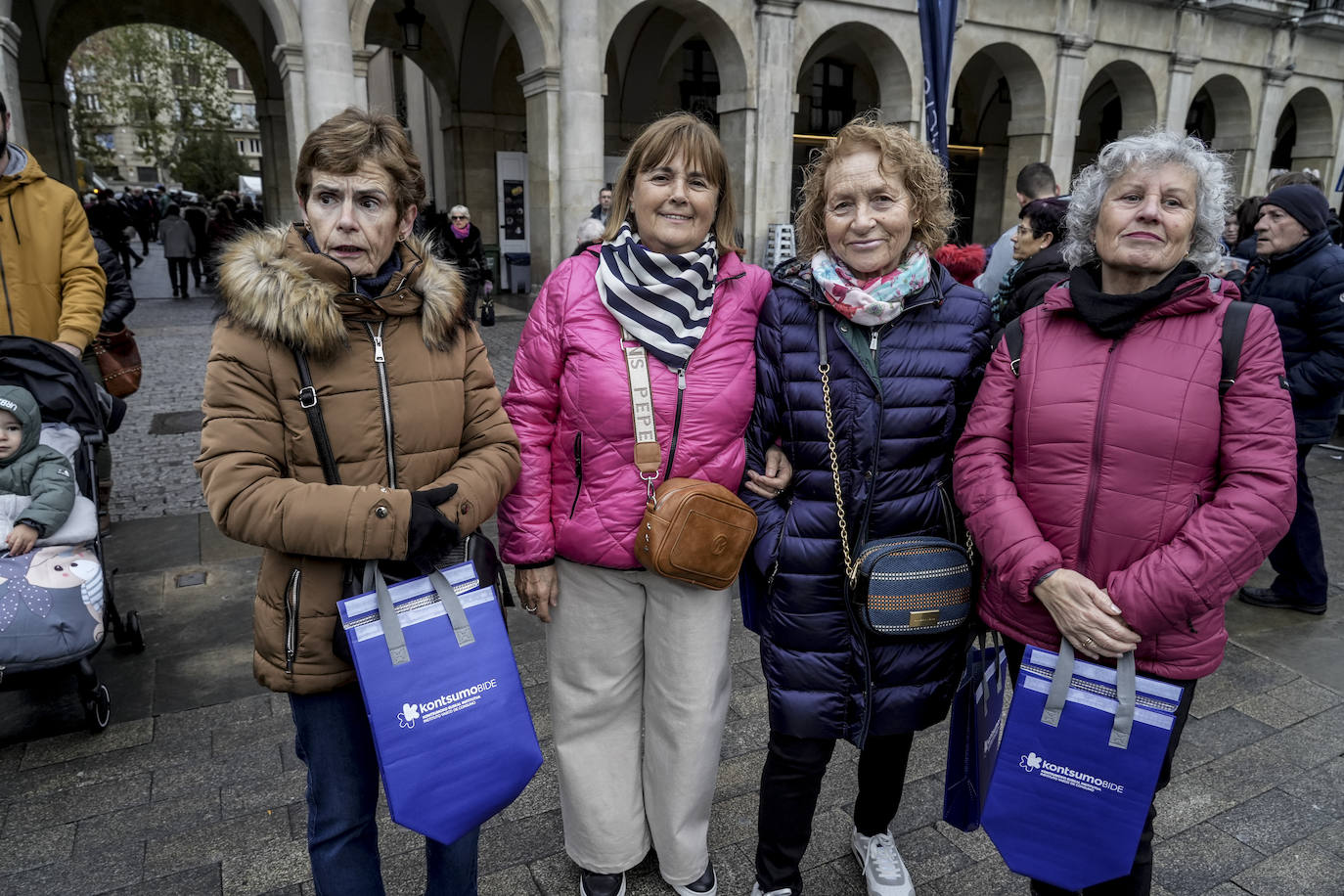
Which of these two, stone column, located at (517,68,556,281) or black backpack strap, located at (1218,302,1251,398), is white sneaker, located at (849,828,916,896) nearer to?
black backpack strap, located at (1218,302,1251,398)

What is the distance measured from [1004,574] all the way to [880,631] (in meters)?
0.35

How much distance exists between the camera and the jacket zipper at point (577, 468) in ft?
7.64

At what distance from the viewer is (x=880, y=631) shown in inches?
87.7

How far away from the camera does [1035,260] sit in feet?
13.4

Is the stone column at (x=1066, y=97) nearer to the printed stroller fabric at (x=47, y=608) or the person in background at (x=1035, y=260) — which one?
the person in background at (x=1035, y=260)

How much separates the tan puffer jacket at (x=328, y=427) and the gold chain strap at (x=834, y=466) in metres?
0.83

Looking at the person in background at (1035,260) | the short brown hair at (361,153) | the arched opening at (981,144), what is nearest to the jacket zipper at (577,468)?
the short brown hair at (361,153)

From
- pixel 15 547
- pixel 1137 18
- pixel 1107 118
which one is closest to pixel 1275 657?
pixel 15 547

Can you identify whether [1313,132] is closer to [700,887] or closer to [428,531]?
[700,887]

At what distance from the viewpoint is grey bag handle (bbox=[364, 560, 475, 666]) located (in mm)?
1811

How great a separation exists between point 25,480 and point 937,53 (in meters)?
5.48

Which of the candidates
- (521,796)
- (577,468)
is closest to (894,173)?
(577,468)

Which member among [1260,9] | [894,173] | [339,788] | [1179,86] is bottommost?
[339,788]

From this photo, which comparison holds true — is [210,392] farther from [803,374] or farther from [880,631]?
[880,631]
